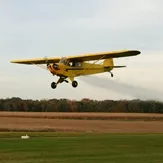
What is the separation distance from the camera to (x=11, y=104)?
133750 millimetres

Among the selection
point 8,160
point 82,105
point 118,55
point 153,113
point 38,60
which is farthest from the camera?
point 82,105

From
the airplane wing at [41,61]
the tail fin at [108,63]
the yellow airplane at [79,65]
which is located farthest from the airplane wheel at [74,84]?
the airplane wing at [41,61]

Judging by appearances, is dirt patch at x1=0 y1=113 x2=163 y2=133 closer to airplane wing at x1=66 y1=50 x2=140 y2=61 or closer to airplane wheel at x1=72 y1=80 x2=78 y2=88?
airplane wing at x1=66 y1=50 x2=140 y2=61

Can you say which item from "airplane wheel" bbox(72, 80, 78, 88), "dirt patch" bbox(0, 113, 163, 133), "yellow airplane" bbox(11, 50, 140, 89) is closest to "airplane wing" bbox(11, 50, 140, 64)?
"yellow airplane" bbox(11, 50, 140, 89)

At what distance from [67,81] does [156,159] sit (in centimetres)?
1931

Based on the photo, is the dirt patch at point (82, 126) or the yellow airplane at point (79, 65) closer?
the yellow airplane at point (79, 65)

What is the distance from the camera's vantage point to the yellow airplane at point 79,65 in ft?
160

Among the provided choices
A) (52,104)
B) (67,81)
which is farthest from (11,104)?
(67,81)

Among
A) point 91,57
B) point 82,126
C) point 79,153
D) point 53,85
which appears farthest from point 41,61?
point 79,153

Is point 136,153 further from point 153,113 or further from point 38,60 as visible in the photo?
point 153,113

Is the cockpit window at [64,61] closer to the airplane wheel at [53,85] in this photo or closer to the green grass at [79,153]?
the airplane wheel at [53,85]

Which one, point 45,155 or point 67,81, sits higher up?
point 67,81

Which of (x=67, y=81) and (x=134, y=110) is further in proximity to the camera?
(x=134, y=110)

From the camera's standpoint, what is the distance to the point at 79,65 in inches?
2047
